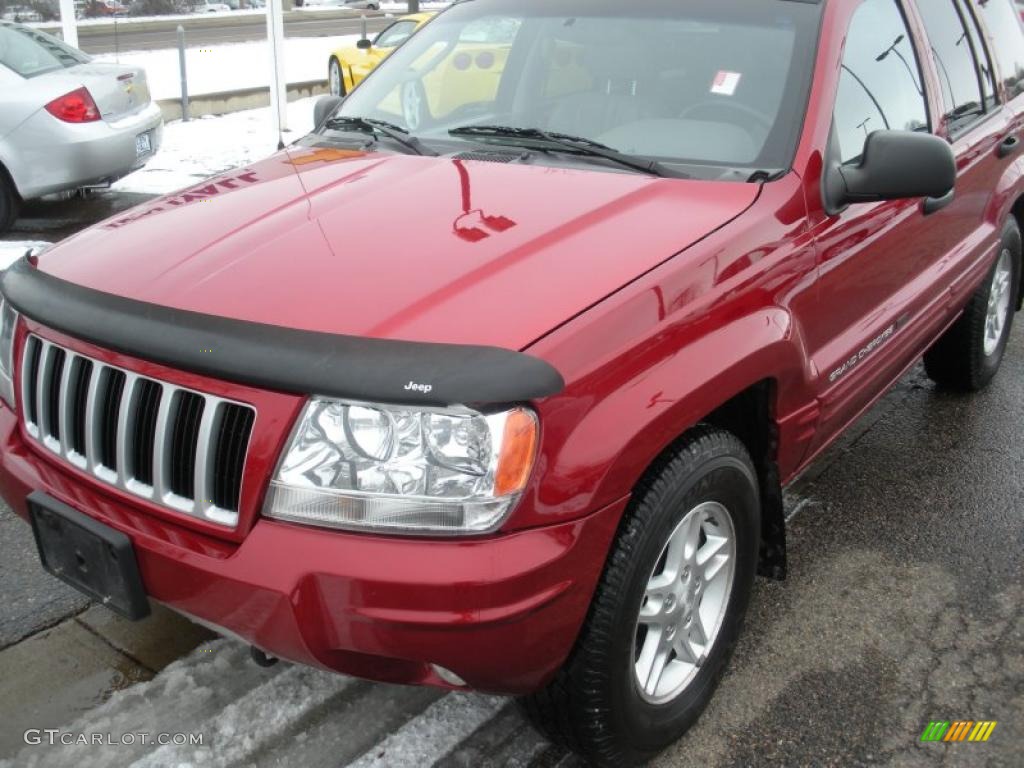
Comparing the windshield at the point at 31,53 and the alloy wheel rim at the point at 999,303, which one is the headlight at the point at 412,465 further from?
the windshield at the point at 31,53

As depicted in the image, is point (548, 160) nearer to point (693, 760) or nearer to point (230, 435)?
point (230, 435)

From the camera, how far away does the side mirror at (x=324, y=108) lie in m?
3.67

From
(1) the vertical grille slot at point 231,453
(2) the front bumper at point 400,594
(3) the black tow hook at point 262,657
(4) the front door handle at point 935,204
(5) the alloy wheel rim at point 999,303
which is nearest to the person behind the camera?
(2) the front bumper at point 400,594

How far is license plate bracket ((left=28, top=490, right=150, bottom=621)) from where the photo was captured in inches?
79.4

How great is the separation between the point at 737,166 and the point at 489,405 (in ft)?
4.15

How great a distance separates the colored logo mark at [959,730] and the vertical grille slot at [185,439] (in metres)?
1.86

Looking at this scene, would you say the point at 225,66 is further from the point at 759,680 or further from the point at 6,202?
the point at 759,680

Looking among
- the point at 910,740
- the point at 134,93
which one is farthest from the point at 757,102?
the point at 134,93

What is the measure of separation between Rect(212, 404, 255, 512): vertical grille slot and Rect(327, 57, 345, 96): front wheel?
40.5ft

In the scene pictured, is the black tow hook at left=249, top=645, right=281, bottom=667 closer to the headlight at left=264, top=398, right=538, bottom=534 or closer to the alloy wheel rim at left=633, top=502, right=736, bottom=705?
the headlight at left=264, top=398, right=538, bottom=534

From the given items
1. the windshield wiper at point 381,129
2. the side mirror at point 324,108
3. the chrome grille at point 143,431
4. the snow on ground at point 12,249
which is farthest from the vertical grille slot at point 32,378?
the snow on ground at point 12,249

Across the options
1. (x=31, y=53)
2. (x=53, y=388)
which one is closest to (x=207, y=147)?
(x=31, y=53)

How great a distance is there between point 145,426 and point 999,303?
404 centimetres

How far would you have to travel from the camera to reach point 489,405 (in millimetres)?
1779
